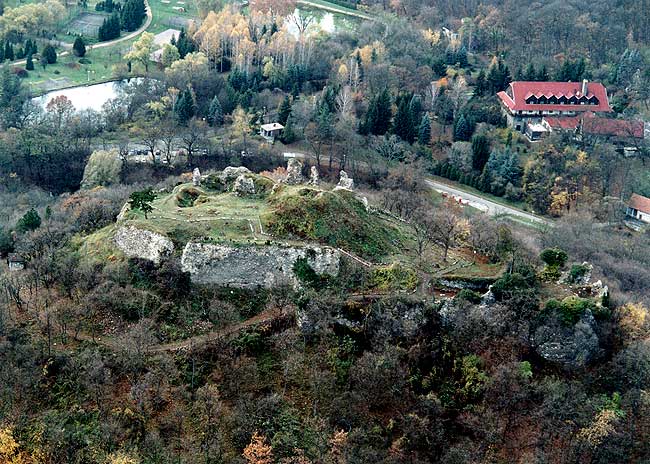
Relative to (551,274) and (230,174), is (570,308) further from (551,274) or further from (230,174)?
(230,174)

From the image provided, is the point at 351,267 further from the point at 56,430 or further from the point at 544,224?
the point at 544,224

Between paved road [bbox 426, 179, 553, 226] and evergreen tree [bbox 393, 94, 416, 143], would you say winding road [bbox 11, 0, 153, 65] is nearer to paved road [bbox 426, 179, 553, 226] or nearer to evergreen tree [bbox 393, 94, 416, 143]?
evergreen tree [bbox 393, 94, 416, 143]

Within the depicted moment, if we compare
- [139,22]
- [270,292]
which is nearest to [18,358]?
[270,292]

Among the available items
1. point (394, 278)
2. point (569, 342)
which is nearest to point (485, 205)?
point (394, 278)

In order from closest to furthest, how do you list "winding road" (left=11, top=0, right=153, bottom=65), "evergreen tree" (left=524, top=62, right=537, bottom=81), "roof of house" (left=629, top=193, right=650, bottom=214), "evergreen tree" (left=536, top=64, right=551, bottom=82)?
"roof of house" (left=629, top=193, right=650, bottom=214), "evergreen tree" (left=536, top=64, right=551, bottom=82), "evergreen tree" (left=524, top=62, right=537, bottom=81), "winding road" (left=11, top=0, right=153, bottom=65)

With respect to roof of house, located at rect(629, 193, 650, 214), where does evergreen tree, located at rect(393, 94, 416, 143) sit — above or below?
above

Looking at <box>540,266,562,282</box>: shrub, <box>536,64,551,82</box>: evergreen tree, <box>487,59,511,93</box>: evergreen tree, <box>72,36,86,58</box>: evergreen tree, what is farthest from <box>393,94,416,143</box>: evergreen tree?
<box>72,36,86,58</box>: evergreen tree

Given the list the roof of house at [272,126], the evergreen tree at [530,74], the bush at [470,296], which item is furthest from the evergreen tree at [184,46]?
the bush at [470,296]

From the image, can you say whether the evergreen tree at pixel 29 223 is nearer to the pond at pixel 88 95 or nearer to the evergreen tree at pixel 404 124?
the pond at pixel 88 95
